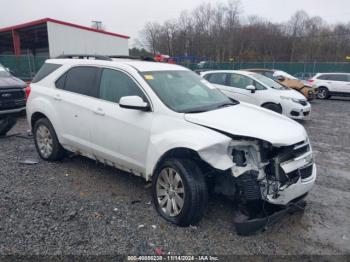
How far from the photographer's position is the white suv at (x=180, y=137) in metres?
3.16

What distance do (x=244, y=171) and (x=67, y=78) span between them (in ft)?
10.8

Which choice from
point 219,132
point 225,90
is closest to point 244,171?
point 219,132

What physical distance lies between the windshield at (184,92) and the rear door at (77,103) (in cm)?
97

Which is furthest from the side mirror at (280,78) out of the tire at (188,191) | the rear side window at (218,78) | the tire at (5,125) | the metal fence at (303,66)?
the metal fence at (303,66)

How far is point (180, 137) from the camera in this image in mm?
3291

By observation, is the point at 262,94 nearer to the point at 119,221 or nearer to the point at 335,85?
the point at 119,221

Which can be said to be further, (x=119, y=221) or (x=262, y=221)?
(x=119, y=221)

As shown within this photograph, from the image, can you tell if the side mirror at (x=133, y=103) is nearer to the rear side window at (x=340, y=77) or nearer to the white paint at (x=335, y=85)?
the white paint at (x=335, y=85)

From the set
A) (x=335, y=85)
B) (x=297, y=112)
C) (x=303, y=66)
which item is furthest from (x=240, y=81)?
(x=303, y=66)

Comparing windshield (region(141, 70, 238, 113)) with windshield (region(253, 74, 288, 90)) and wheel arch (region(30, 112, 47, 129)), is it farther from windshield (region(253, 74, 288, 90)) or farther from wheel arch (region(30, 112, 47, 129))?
windshield (region(253, 74, 288, 90))

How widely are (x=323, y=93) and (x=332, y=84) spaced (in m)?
0.69

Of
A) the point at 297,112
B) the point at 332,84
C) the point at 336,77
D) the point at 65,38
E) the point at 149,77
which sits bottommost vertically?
the point at 297,112

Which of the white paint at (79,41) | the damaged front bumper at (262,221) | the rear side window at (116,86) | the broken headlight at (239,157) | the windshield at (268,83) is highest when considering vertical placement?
the white paint at (79,41)

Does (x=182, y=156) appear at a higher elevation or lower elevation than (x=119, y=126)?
lower
